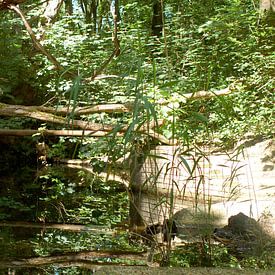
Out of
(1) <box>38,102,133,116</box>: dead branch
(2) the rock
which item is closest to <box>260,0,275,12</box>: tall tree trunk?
(1) <box>38,102,133,116</box>: dead branch

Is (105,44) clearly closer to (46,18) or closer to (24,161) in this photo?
(46,18)

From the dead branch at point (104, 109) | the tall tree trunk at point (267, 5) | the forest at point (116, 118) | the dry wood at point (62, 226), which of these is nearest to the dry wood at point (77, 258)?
the forest at point (116, 118)

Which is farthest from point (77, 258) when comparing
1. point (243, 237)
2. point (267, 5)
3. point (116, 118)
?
point (267, 5)

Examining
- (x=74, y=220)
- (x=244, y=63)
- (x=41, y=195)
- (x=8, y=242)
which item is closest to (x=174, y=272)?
(x=8, y=242)

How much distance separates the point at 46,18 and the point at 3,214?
13.8 ft

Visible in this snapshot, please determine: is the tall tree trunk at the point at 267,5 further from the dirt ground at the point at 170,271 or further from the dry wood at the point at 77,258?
the dirt ground at the point at 170,271

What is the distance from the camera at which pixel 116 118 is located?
7.28 m

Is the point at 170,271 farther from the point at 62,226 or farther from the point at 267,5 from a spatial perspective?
the point at 267,5

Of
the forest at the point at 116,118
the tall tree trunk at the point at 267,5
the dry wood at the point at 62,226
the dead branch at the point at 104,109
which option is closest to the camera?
the forest at the point at 116,118

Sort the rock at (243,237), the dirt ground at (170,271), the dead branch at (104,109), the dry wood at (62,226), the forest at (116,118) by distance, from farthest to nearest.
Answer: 1. the dead branch at (104,109)
2. the dry wood at (62,226)
3. the rock at (243,237)
4. the forest at (116,118)
5. the dirt ground at (170,271)

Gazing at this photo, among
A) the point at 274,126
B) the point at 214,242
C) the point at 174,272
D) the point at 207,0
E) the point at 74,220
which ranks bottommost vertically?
the point at 174,272

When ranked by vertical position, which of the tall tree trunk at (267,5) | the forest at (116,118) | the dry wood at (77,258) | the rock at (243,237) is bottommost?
the dry wood at (77,258)

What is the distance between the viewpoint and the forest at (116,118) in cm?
279

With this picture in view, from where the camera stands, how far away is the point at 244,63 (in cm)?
675
